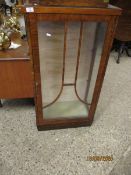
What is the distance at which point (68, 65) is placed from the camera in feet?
3.79

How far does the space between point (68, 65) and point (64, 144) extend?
59cm

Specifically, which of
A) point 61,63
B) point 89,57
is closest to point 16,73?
point 61,63

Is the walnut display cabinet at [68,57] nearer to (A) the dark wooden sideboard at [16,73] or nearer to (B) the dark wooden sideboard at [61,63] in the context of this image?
(B) the dark wooden sideboard at [61,63]

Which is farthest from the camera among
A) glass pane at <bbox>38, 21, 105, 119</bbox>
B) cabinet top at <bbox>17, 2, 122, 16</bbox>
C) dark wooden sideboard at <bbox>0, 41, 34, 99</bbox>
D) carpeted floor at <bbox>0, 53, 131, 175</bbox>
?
dark wooden sideboard at <bbox>0, 41, 34, 99</bbox>

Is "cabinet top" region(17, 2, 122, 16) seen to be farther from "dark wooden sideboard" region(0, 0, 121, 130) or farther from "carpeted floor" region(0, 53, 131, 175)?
"carpeted floor" region(0, 53, 131, 175)

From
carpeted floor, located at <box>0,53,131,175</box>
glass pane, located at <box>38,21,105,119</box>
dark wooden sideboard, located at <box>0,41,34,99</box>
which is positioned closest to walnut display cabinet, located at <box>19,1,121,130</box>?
glass pane, located at <box>38,21,105,119</box>

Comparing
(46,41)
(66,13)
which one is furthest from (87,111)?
(66,13)

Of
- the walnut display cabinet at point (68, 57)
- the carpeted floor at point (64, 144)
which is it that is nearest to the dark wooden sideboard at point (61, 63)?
the walnut display cabinet at point (68, 57)

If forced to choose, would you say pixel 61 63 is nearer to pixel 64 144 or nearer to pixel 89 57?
pixel 89 57

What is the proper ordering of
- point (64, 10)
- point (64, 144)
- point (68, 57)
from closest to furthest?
point (64, 10)
point (68, 57)
point (64, 144)

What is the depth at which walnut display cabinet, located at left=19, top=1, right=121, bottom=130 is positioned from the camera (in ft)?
2.99

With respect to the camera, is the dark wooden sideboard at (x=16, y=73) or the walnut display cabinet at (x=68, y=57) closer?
the walnut display cabinet at (x=68, y=57)

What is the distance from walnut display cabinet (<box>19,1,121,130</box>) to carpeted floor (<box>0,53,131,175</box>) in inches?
4.1

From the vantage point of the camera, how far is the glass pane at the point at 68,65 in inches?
40.1
